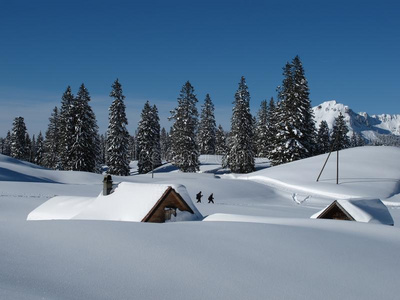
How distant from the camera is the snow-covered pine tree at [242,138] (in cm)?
6078

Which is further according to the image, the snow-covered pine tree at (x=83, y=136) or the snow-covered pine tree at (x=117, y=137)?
the snow-covered pine tree at (x=117, y=137)

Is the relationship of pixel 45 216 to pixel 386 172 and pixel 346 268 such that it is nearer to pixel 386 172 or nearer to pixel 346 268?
pixel 346 268

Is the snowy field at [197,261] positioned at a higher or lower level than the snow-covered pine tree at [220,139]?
lower

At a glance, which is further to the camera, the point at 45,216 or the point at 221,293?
the point at 45,216

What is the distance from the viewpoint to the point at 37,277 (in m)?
6.50

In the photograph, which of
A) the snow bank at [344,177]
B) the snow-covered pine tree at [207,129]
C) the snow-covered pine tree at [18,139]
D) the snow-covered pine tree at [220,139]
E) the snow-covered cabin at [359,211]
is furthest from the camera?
the snow-covered pine tree at [220,139]

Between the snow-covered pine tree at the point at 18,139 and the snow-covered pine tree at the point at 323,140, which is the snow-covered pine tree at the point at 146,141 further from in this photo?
the snow-covered pine tree at the point at 323,140

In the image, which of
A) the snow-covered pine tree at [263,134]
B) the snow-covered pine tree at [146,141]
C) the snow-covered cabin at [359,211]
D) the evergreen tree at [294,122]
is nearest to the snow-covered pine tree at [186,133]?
the snow-covered pine tree at [146,141]

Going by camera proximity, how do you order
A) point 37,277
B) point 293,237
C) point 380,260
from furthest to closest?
1. point 293,237
2. point 380,260
3. point 37,277

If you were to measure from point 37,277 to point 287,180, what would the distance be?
4145 centimetres

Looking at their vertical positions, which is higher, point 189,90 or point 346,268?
point 189,90

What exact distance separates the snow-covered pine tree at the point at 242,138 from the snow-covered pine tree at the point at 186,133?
6.50 meters

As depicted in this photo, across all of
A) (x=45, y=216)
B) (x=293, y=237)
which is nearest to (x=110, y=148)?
(x=45, y=216)

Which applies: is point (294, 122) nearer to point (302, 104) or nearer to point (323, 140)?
point (302, 104)
